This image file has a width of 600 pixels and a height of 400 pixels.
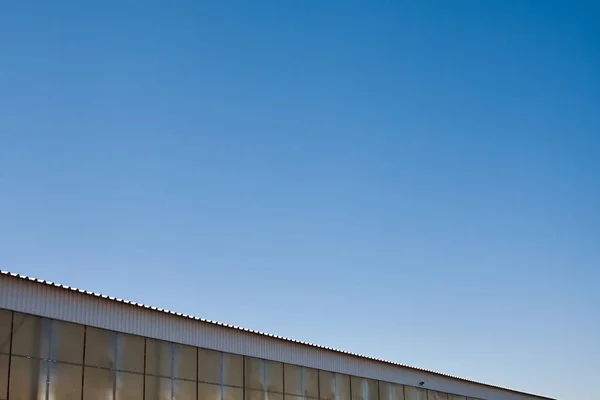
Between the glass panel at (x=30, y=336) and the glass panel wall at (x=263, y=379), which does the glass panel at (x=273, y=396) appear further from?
the glass panel at (x=30, y=336)

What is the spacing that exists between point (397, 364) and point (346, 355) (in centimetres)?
632

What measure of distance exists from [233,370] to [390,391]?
16839 millimetres

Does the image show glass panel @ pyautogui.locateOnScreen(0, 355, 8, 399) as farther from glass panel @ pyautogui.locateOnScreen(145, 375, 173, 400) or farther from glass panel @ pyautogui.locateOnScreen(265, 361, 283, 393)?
glass panel @ pyautogui.locateOnScreen(265, 361, 283, 393)

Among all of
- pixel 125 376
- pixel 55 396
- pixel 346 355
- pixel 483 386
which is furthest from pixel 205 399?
pixel 483 386

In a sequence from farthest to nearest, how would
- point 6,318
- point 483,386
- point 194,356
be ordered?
point 483,386, point 194,356, point 6,318

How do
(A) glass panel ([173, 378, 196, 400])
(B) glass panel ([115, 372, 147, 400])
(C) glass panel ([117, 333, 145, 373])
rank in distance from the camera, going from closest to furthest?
(B) glass panel ([115, 372, 147, 400]), (C) glass panel ([117, 333, 145, 373]), (A) glass panel ([173, 378, 196, 400])

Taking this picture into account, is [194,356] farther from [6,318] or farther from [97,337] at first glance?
[6,318]

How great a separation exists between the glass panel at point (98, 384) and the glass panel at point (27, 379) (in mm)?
2301

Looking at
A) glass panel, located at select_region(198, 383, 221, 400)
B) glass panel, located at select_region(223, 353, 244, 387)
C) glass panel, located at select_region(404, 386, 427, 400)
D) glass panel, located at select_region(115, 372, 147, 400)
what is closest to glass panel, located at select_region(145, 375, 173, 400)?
glass panel, located at select_region(115, 372, 147, 400)

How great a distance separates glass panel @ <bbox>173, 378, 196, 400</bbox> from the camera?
149ft

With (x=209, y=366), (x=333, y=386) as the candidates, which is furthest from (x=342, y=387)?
(x=209, y=366)

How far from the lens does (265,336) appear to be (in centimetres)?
5209

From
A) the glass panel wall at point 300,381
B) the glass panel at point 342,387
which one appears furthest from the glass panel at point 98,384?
the glass panel at point 342,387

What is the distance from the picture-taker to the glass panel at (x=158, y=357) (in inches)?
1741
